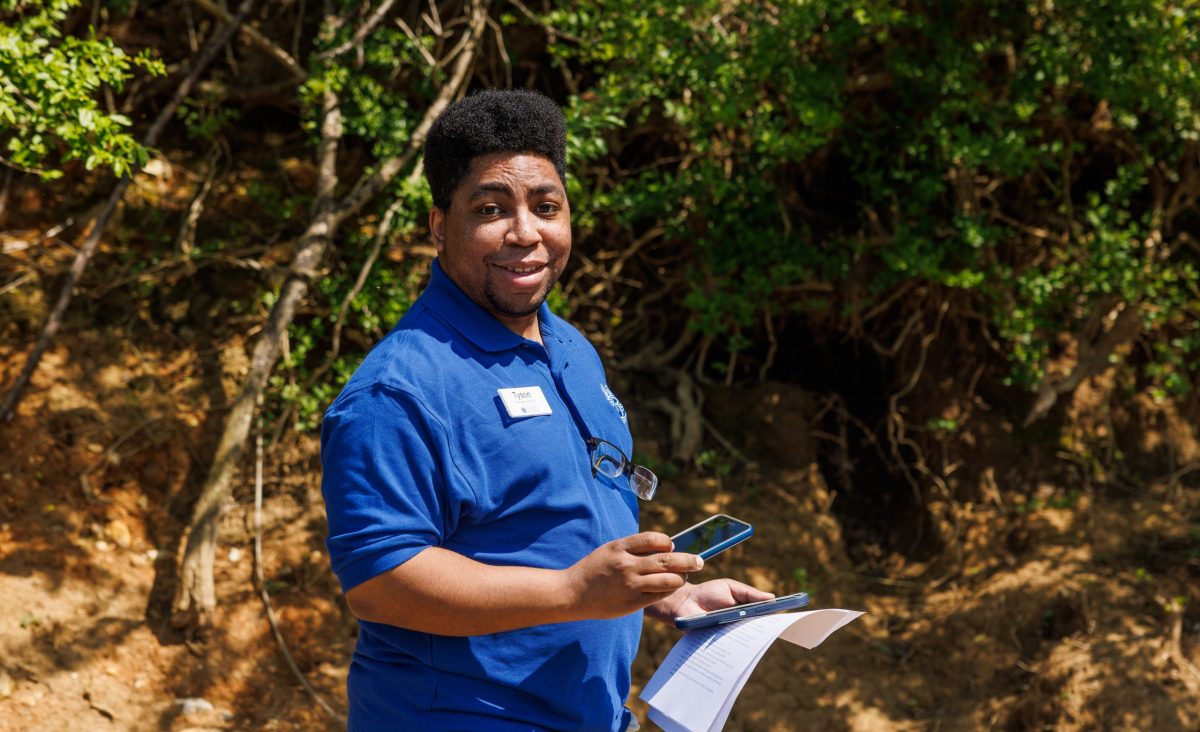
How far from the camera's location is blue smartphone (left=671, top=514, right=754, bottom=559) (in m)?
2.15

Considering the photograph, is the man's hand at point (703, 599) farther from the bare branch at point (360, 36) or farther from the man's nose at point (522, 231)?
the bare branch at point (360, 36)

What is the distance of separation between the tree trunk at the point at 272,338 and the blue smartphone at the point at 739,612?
302cm

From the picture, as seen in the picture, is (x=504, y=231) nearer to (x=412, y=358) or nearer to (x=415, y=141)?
(x=412, y=358)

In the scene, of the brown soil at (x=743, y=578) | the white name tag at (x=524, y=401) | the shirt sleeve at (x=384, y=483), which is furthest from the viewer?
the brown soil at (x=743, y=578)

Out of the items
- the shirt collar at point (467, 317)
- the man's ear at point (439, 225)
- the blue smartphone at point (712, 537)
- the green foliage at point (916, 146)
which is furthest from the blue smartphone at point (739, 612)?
the green foliage at point (916, 146)

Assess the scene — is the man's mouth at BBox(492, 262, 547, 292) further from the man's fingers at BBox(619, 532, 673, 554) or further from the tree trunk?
the tree trunk

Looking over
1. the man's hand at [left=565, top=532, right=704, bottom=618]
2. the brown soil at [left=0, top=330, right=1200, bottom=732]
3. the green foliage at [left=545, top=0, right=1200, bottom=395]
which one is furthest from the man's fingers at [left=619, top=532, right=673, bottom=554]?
the green foliage at [left=545, top=0, right=1200, bottom=395]

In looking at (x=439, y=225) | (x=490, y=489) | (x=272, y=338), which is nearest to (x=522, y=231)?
(x=439, y=225)

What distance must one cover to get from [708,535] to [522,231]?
0.77 m

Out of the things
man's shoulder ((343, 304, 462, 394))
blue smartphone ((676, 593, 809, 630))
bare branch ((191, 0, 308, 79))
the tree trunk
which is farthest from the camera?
bare branch ((191, 0, 308, 79))

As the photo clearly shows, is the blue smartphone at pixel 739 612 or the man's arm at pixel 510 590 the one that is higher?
the man's arm at pixel 510 590

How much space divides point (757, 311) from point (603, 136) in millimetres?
1408

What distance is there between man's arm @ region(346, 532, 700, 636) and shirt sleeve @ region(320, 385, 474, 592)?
0.04 m

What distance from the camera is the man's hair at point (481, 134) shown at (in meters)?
1.99
